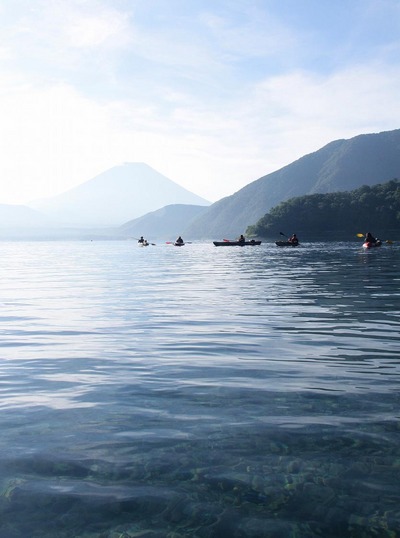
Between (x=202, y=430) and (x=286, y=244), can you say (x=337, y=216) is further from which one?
(x=202, y=430)

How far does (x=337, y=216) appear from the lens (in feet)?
630

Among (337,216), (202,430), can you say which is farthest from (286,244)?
(337,216)

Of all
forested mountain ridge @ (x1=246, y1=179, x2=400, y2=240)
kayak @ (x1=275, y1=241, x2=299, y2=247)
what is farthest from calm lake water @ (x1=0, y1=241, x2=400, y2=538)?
forested mountain ridge @ (x1=246, y1=179, x2=400, y2=240)

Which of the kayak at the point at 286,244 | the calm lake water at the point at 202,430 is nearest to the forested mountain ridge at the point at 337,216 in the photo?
the kayak at the point at 286,244

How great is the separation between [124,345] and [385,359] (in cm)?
721

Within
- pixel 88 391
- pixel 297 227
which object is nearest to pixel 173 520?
pixel 88 391

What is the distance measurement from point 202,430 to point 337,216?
192 meters

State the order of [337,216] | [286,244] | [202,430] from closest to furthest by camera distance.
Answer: [202,430] → [286,244] → [337,216]

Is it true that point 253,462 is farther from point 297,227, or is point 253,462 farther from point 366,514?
point 297,227

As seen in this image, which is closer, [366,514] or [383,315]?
[366,514]

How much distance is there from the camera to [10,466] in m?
7.00

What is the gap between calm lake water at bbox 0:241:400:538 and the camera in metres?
5.84

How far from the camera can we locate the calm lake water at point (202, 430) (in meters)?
5.84

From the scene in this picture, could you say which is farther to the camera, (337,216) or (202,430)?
(337,216)
